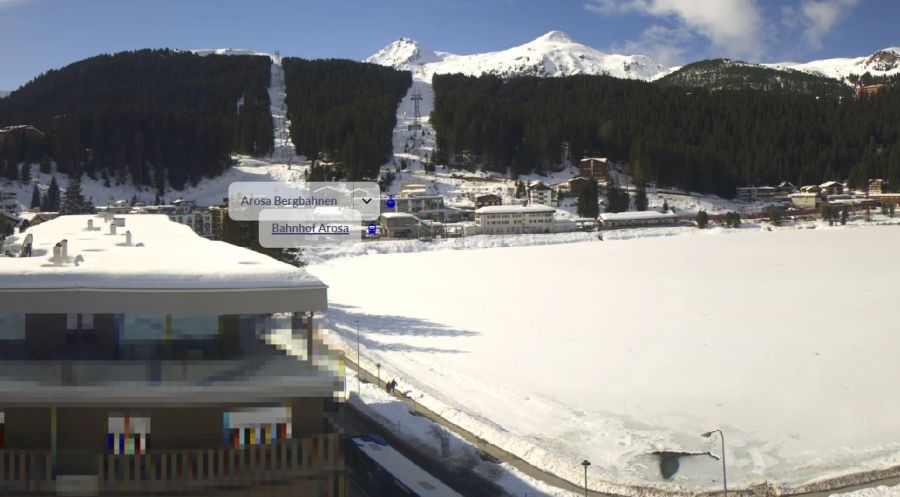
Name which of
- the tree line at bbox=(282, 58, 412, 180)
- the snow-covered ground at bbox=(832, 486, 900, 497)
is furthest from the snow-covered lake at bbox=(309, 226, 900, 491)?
the tree line at bbox=(282, 58, 412, 180)

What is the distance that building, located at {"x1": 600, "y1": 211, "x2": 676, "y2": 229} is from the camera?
167 ft

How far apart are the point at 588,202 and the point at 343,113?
2676 cm

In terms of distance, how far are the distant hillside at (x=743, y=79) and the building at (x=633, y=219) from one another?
78960mm

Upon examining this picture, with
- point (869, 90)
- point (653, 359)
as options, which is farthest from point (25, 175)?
point (869, 90)

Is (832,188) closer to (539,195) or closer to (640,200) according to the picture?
(640,200)

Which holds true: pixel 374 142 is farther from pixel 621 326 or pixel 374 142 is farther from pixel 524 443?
pixel 524 443

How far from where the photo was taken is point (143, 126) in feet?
198

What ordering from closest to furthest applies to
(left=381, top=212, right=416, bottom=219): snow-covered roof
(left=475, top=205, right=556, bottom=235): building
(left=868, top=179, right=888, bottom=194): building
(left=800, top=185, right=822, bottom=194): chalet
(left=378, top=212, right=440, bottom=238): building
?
(left=378, top=212, right=440, bottom=238): building < (left=381, top=212, right=416, bottom=219): snow-covered roof < (left=475, top=205, right=556, bottom=235): building < (left=800, top=185, right=822, bottom=194): chalet < (left=868, top=179, right=888, bottom=194): building

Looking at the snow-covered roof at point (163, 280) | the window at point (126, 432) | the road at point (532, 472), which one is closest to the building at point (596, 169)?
the road at point (532, 472)

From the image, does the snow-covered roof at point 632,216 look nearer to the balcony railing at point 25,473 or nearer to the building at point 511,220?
the building at point 511,220

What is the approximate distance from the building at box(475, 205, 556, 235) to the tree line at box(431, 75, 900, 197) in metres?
15.1

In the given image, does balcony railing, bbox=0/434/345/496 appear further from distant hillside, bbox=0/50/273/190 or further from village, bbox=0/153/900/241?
distant hillside, bbox=0/50/273/190

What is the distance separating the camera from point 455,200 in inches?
2227

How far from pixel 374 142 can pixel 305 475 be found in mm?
58546
